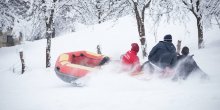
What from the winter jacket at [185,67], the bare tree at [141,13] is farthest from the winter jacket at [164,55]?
the bare tree at [141,13]

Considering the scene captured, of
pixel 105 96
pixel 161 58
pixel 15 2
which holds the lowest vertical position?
pixel 105 96

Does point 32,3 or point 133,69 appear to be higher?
point 32,3

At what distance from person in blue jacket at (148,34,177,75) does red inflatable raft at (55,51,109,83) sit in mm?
1982

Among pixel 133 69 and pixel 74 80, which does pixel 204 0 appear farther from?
pixel 74 80

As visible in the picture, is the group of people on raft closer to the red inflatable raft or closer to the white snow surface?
the white snow surface

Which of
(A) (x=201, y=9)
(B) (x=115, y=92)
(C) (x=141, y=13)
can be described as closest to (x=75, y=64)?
(B) (x=115, y=92)

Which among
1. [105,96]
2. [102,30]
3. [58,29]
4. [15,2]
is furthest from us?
[58,29]

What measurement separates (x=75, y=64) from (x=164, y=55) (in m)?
2.85

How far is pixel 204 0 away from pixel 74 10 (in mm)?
7137

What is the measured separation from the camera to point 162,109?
16.6ft

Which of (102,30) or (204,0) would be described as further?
(102,30)

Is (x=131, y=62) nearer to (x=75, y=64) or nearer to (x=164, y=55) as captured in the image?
(x=164, y=55)

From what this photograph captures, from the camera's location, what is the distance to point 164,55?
8.04 meters

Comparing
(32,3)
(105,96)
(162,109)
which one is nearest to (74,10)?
(32,3)
